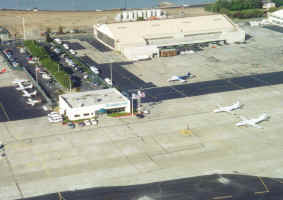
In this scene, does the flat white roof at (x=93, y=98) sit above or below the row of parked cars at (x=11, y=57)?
below

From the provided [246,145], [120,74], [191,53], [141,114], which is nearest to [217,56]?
[191,53]

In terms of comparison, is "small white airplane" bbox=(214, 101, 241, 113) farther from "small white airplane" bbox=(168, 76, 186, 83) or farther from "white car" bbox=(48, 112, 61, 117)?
"white car" bbox=(48, 112, 61, 117)

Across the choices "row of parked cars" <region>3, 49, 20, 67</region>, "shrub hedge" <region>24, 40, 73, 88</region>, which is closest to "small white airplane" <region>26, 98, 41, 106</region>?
"shrub hedge" <region>24, 40, 73, 88</region>

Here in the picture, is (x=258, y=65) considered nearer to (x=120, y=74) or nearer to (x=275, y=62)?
(x=275, y=62)

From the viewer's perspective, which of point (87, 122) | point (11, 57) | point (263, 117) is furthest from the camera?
point (11, 57)

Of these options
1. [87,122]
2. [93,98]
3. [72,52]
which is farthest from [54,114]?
[72,52]

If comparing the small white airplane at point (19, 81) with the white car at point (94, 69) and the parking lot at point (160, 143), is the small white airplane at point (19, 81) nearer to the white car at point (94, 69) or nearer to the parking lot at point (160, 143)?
the parking lot at point (160, 143)

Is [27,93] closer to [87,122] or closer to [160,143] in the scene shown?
[87,122]

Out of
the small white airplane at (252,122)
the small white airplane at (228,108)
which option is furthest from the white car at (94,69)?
the small white airplane at (252,122)
